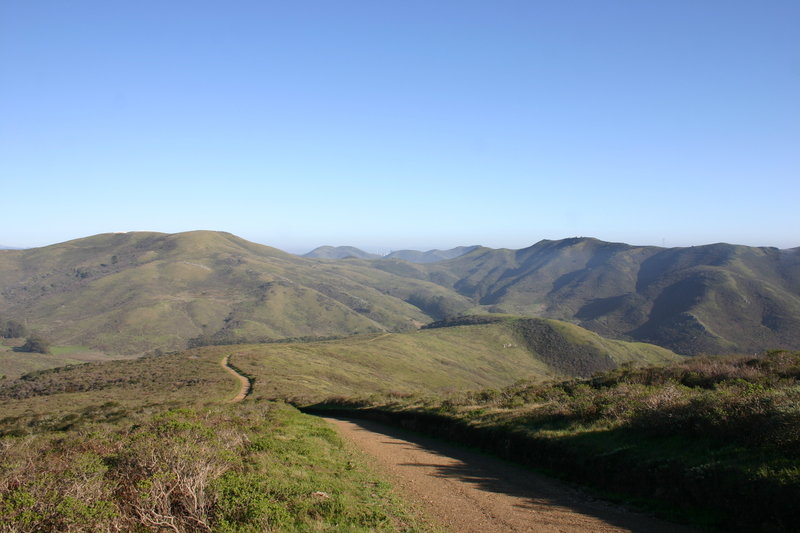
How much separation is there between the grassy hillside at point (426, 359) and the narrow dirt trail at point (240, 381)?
1146 mm

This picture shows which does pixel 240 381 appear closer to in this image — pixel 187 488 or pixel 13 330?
pixel 187 488

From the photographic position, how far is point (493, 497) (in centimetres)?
1177

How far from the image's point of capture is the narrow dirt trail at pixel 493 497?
9805mm

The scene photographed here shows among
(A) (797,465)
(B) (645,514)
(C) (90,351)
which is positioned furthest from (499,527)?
(C) (90,351)

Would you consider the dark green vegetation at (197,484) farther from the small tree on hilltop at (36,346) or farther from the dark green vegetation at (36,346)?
the small tree on hilltop at (36,346)

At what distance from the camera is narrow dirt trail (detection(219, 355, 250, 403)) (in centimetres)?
4120

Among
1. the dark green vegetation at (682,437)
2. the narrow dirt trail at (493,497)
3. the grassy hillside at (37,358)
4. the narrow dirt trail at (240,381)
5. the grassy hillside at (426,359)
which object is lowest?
the grassy hillside at (37,358)

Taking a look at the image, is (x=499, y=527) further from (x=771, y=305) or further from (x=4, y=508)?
(x=771, y=305)

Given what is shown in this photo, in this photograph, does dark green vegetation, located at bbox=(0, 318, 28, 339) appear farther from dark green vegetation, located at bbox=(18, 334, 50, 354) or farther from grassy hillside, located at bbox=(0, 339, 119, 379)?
dark green vegetation, located at bbox=(18, 334, 50, 354)

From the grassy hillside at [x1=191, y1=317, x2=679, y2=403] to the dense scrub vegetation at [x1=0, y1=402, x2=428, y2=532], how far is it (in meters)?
25.8

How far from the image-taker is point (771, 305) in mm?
194250

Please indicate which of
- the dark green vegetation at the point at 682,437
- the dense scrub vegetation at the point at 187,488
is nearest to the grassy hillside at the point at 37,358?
the dense scrub vegetation at the point at 187,488

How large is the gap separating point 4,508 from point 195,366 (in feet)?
205

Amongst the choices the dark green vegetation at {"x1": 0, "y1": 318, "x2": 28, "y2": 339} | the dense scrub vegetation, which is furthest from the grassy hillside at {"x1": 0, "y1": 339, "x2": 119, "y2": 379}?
the dense scrub vegetation
